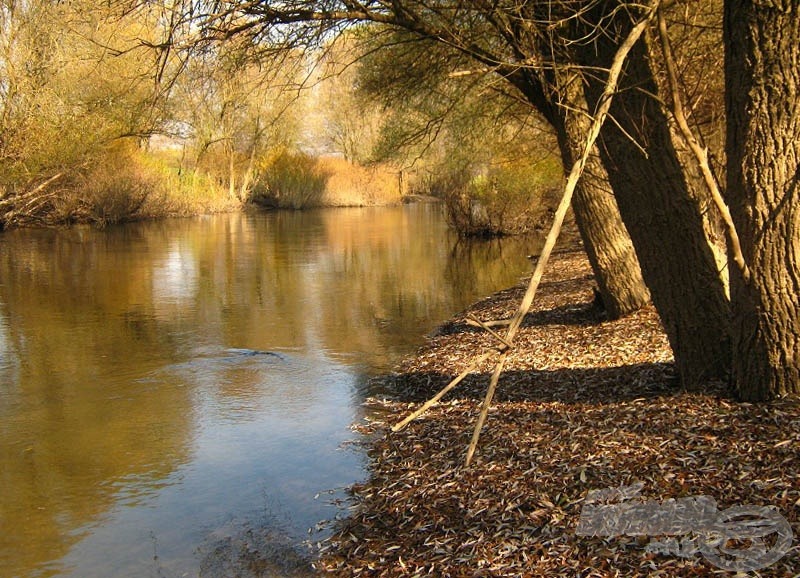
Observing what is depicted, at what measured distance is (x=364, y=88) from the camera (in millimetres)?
11531

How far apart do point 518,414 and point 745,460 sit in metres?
2.19

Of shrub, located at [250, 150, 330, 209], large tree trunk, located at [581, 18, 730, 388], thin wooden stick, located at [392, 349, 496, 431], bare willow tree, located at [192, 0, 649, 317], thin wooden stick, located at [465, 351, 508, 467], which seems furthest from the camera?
shrub, located at [250, 150, 330, 209]

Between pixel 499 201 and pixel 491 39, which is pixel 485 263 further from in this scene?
pixel 491 39

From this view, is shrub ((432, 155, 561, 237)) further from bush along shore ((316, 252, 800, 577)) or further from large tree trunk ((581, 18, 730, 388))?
large tree trunk ((581, 18, 730, 388))

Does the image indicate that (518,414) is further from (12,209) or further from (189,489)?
(12,209)

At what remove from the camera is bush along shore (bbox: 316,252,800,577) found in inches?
138

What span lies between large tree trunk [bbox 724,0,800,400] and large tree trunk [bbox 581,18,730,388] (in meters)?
0.59

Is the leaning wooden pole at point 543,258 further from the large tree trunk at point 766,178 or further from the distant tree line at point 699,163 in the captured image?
the large tree trunk at point 766,178

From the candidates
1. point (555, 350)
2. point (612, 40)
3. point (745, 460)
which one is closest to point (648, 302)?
point (555, 350)

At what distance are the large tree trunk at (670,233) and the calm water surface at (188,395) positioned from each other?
2.69 m

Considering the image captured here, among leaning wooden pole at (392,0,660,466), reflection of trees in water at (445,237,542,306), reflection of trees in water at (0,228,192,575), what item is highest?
leaning wooden pole at (392,0,660,466)

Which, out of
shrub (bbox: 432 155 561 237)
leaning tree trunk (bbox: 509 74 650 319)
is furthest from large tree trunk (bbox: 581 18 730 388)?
shrub (bbox: 432 155 561 237)

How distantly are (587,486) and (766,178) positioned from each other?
2161mm

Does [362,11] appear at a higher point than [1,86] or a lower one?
lower
